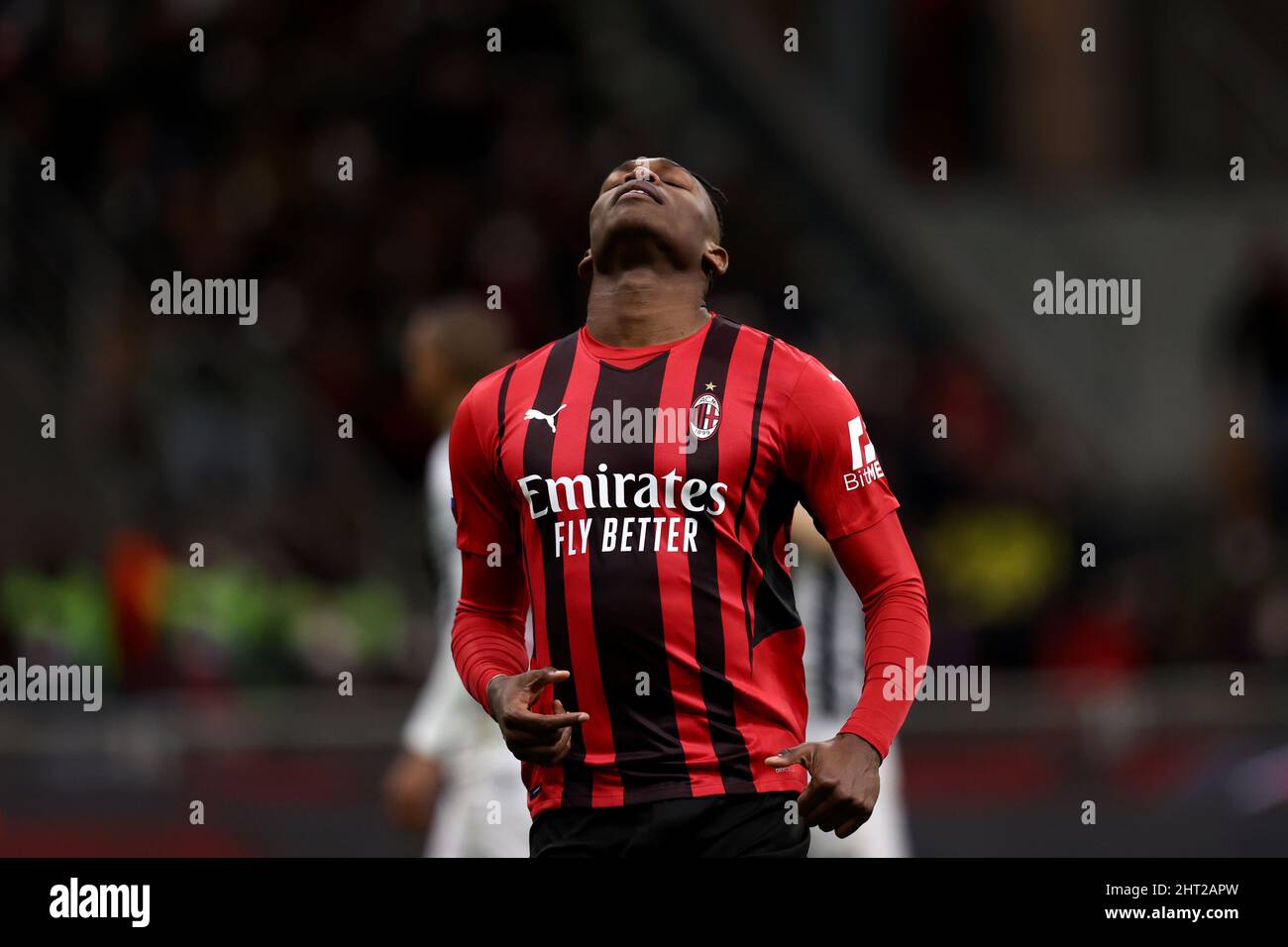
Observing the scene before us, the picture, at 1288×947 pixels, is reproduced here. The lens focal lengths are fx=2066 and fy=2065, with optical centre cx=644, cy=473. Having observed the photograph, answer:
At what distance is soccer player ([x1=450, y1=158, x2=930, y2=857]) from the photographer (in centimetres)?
346

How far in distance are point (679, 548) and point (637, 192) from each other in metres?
0.62

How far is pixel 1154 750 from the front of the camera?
361 inches

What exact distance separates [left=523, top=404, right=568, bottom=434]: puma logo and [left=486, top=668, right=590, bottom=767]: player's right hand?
1.41 feet

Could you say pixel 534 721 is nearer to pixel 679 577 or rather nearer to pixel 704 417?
pixel 679 577

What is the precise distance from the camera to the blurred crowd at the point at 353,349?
10.6 metres

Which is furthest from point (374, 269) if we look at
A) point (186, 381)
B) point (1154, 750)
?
point (1154, 750)

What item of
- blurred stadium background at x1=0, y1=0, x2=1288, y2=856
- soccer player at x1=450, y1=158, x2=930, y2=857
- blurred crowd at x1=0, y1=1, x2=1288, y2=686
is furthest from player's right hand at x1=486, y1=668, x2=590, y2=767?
blurred crowd at x1=0, y1=1, x2=1288, y2=686

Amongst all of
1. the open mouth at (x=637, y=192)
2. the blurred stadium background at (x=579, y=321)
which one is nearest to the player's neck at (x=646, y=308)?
the open mouth at (x=637, y=192)

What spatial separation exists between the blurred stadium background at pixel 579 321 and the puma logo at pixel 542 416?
4594 mm

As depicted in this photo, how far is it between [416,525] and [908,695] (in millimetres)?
7978

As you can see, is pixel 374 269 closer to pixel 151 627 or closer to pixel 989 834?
pixel 151 627

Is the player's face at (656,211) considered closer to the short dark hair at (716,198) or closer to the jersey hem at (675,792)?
the short dark hair at (716,198)

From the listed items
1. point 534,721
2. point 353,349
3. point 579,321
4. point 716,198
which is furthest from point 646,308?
point 579,321

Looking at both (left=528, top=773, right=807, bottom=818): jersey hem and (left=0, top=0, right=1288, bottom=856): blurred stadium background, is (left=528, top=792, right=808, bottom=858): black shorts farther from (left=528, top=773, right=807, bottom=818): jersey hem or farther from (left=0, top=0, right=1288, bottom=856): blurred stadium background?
(left=0, top=0, right=1288, bottom=856): blurred stadium background
